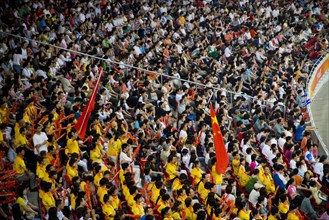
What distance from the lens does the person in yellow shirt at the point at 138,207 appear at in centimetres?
1031

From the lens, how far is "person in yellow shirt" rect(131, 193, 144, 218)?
1031 cm

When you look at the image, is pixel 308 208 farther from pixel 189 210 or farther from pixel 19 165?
pixel 19 165

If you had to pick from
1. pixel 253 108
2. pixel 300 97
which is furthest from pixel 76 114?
pixel 300 97

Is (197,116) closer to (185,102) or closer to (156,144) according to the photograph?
(185,102)

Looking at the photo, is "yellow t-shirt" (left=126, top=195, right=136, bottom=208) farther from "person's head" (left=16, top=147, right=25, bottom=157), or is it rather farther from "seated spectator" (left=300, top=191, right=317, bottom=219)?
"seated spectator" (left=300, top=191, right=317, bottom=219)

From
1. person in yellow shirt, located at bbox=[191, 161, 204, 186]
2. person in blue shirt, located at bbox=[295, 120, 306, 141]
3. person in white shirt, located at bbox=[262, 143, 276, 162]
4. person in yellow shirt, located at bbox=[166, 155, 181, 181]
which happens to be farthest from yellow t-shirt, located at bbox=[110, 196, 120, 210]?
person in blue shirt, located at bbox=[295, 120, 306, 141]

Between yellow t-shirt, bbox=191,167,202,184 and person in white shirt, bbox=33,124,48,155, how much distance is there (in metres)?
3.13

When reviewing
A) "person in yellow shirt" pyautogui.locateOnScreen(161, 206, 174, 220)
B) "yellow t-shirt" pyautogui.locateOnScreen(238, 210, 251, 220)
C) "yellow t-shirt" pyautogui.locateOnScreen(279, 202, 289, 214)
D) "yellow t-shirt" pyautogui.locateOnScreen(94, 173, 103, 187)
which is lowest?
"yellow t-shirt" pyautogui.locateOnScreen(279, 202, 289, 214)

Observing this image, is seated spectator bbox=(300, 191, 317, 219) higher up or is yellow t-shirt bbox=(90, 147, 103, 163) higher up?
yellow t-shirt bbox=(90, 147, 103, 163)

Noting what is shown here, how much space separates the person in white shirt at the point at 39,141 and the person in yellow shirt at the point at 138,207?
91.2 inches

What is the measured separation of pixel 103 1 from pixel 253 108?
8.57 meters

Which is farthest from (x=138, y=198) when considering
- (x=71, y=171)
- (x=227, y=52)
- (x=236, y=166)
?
(x=227, y=52)

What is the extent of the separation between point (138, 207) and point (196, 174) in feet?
6.56

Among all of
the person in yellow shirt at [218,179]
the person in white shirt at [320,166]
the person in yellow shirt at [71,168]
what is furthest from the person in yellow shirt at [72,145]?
the person in white shirt at [320,166]
